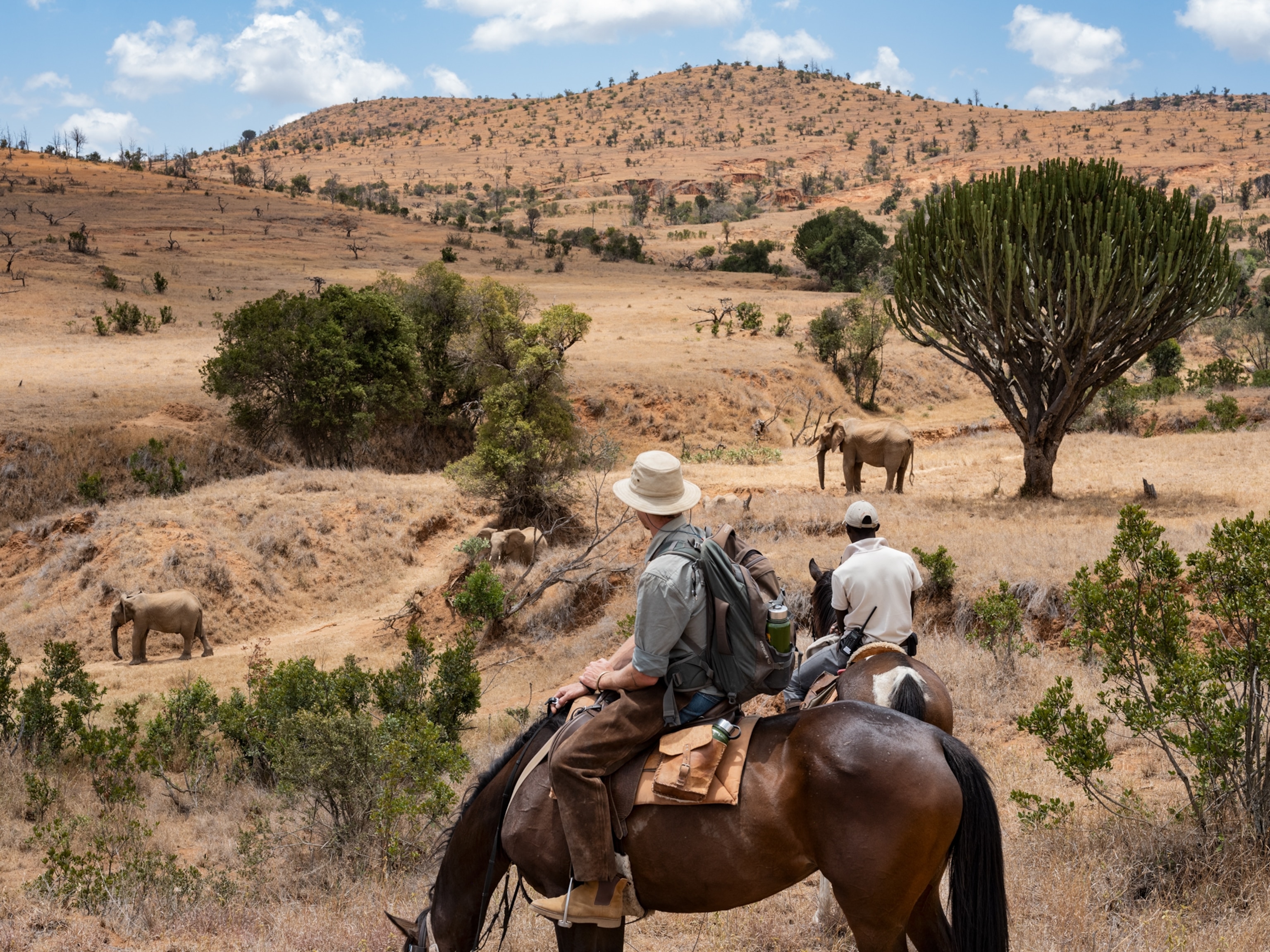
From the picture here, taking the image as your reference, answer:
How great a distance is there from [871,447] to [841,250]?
3744 centimetres

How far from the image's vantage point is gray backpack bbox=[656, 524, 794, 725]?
12.7 ft

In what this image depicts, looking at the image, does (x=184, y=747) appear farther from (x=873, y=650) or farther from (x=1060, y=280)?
(x=1060, y=280)

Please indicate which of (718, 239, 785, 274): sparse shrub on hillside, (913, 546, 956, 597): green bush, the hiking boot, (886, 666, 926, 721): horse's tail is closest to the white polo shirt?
(886, 666, 926, 721): horse's tail

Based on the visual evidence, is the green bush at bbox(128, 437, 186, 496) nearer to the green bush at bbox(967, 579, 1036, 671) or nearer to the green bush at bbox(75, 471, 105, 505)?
the green bush at bbox(75, 471, 105, 505)

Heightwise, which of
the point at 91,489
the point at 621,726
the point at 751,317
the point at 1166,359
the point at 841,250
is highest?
the point at 841,250

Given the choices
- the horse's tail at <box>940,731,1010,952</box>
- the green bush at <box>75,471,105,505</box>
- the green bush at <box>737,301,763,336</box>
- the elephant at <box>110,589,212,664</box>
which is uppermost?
the green bush at <box>737,301,763,336</box>

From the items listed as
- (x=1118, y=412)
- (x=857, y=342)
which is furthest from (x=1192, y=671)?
(x=857, y=342)

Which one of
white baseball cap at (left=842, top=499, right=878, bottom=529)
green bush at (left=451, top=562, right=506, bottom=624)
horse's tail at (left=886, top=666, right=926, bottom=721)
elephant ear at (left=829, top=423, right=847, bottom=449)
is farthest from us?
elephant ear at (left=829, top=423, right=847, bottom=449)

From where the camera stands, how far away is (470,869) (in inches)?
175

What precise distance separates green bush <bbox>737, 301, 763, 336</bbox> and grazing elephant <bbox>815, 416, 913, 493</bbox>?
1925cm

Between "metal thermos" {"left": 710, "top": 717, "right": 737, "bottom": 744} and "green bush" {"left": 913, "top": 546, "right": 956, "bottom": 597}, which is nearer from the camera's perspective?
"metal thermos" {"left": 710, "top": 717, "right": 737, "bottom": 744}

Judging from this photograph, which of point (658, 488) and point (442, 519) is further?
point (442, 519)

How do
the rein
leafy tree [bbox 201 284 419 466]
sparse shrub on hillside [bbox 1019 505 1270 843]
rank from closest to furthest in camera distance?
the rein
sparse shrub on hillside [bbox 1019 505 1270 843]
leafy tree [bbox 201 284 419 466]

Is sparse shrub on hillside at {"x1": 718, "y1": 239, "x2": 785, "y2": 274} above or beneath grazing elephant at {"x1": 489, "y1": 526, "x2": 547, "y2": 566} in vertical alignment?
above
